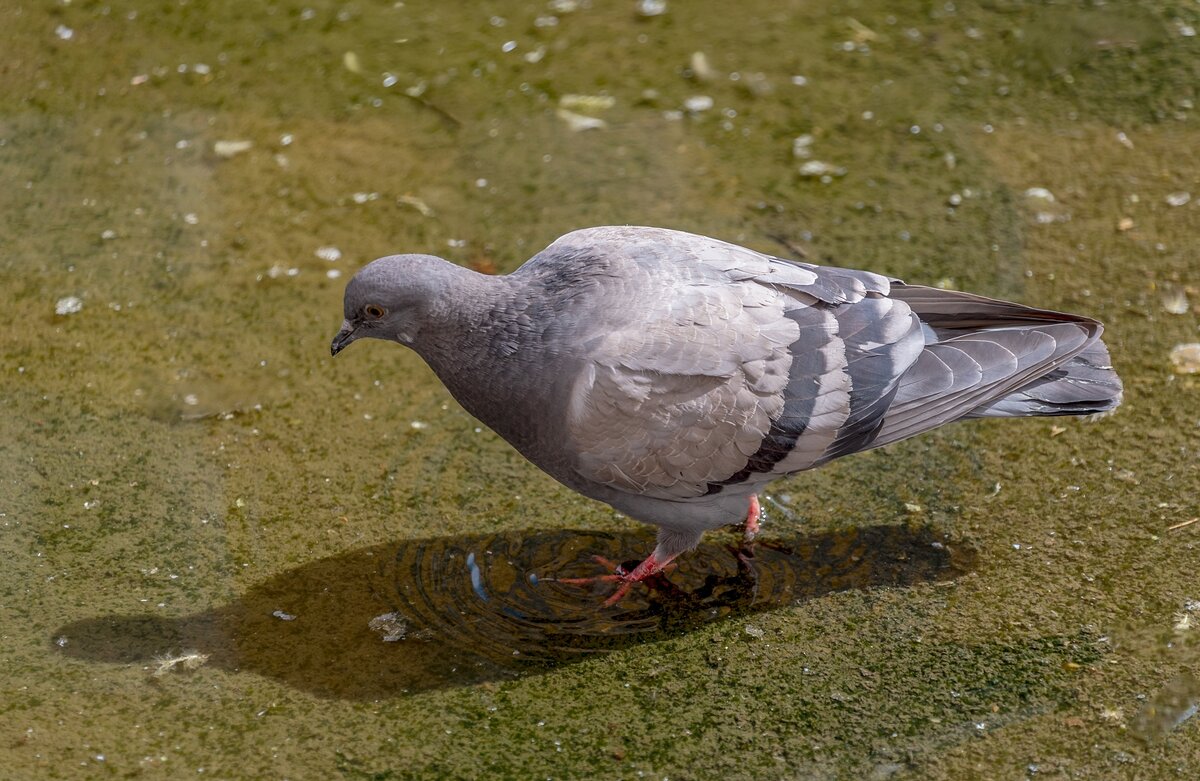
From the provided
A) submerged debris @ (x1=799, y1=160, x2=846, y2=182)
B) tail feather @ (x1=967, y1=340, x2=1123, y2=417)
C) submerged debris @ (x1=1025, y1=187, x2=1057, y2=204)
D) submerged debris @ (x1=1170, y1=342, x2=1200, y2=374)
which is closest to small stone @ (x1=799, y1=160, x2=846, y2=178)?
submerged debris @ (x1=799, y1=160, x2=846, y2=182)

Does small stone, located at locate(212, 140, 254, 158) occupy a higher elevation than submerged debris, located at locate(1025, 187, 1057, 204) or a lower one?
lower

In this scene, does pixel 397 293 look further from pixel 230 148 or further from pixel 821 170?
pixel 821 170

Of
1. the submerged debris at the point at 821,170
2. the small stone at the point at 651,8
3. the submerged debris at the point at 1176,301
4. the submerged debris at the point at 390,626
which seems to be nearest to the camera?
the submerged debris at the point at 390,626

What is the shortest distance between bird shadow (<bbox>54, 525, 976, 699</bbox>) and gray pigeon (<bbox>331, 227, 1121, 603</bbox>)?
207mm

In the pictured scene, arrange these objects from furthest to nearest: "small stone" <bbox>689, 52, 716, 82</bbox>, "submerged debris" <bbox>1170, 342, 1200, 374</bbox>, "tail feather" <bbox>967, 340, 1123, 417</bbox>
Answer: "small stone" <bbox>689, 52, 716, 82</bbox>, "submerged debris" <bbox>1170, 342, 1200, 374</bbox>, "tail feather" <bbox>967, 340, 1123, 417</bbox>

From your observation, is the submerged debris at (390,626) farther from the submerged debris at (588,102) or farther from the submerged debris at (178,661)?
the submerged debris at (588,102)

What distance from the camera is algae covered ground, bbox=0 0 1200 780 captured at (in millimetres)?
3492

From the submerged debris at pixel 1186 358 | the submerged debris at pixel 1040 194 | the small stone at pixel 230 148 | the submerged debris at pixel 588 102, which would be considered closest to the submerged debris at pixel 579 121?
the submerged debris at pixel 588 102

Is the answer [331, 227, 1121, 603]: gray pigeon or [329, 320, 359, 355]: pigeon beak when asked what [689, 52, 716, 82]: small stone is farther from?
[329, 320, 359, 355]: pigeon beak

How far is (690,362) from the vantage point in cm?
361

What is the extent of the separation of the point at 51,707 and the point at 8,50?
4.24 metres

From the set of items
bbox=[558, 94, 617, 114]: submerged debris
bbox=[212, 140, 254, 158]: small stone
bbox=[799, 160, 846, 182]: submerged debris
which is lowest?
bbox=[212, 140, 254, 158]: small stone

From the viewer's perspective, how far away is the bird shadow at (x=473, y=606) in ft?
12.0

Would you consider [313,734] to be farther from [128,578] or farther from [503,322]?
[503,322]
